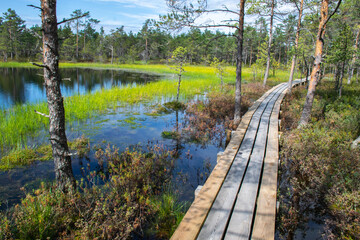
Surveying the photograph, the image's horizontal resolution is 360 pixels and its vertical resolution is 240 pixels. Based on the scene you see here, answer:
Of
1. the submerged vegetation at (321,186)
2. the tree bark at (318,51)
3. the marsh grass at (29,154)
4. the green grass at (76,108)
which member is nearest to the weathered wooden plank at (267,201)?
the submerged vegetation at (321,186)

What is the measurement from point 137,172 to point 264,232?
11.2 feet

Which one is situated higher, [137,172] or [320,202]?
[137,172]

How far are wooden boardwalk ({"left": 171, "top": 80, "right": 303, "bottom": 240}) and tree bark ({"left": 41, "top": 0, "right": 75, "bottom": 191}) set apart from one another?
295 cm

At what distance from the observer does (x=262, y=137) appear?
293 inches

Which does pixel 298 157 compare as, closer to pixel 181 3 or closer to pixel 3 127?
pixel 181 3

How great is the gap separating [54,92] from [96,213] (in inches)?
99.2

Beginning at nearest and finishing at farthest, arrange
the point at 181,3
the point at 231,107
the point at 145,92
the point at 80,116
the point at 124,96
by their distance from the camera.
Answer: the point at 181,3
the point at 80,116
the point at 231,107
the point at 124,96
the point at 145,92

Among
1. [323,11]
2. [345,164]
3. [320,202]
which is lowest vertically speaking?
[320,202]

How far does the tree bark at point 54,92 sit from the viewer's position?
13.1ft

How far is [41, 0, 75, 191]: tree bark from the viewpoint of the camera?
157 inches

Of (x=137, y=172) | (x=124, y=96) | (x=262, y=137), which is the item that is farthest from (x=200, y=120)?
(x=124, y=96)

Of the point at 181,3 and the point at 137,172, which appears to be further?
the point at 181,3

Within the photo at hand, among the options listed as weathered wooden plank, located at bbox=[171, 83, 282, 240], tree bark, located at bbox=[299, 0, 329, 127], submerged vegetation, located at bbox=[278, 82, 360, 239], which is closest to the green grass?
weathered wooden plank, located at bbox=[171, 83, 282, 240]

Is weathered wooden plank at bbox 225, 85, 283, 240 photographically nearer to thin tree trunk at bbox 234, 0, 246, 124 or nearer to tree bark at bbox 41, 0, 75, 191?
tree bark at bbox 41, 0, 75, 191
